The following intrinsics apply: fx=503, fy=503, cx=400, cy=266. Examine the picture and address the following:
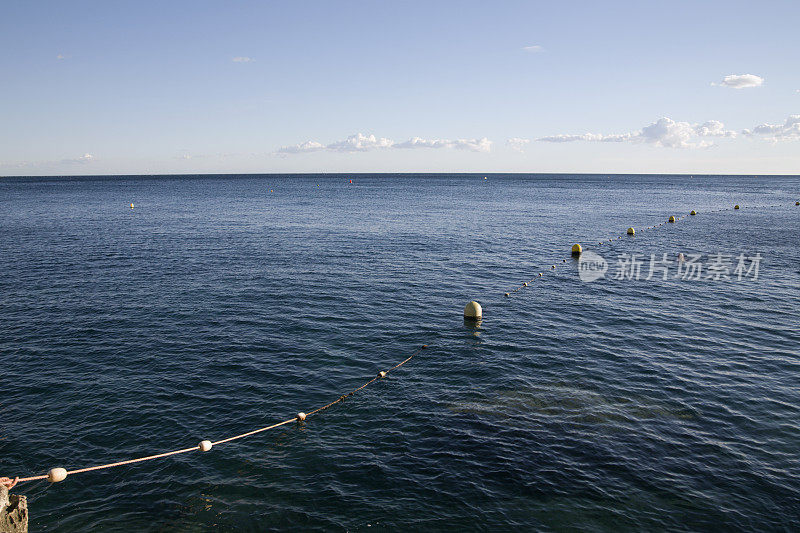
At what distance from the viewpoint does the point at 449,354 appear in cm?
3005

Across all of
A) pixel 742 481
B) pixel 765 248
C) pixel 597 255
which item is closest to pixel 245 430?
pixel 742 481

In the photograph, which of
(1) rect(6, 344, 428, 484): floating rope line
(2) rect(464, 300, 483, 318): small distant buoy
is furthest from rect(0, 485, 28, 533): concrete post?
(2) rect(464, 300, 483, 318): small distant buoy

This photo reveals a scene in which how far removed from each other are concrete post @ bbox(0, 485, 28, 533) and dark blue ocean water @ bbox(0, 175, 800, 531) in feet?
8.81

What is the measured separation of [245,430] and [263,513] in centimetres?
546

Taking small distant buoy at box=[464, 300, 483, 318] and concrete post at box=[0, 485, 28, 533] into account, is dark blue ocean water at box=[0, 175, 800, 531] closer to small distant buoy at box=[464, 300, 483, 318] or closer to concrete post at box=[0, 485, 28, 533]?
small distant buoy at box=[464, 300, 483, 318]

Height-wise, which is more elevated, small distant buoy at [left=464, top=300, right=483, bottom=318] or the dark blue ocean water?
small distant buoy at [left=464, top=300, right=483, bottom=318]

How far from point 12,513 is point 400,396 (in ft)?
Answer: 50.4

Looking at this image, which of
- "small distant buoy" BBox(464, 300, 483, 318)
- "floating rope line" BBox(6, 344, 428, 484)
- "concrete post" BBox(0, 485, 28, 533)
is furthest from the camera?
"small distant buoy" BBox(464, 300, 483, 318)

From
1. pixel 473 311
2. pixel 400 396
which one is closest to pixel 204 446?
pixel 400 396

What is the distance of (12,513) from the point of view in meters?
13.8

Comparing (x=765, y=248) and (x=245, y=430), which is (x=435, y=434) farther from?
(x=765, y=248)

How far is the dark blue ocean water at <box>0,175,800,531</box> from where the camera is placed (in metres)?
17.4

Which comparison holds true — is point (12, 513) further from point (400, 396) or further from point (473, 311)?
point (473, 311)

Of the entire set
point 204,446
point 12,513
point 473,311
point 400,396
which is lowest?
point 400,396
